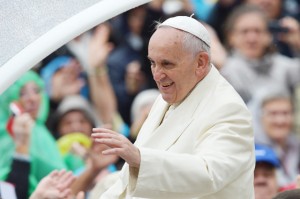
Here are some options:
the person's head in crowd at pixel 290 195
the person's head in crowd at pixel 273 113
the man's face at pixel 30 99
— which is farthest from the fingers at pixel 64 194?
the person's head in crowd at pixel 273 113

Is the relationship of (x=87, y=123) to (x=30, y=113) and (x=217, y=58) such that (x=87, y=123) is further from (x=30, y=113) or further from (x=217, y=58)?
(x=217, y=58)

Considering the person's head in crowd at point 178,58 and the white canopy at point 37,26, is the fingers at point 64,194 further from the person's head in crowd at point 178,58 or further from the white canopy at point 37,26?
the white canopy at point 37,26

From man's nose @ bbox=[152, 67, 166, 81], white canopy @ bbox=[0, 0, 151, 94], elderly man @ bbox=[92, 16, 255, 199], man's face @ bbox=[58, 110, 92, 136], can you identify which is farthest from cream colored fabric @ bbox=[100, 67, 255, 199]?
man's face @ bbox=[58, 110, 92, 136]

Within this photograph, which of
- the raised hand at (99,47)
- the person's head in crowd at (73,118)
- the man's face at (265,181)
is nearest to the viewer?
the man's face at (265,181)

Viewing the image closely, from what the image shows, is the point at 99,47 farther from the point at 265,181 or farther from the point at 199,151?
the point at 199,151

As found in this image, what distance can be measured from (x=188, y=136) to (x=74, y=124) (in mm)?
3542

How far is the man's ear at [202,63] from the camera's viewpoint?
157 inches

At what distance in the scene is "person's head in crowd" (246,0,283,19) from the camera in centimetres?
807

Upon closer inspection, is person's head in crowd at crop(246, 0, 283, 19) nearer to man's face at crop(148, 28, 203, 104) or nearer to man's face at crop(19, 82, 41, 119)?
man's face at crop(19, 82, 41, 119)

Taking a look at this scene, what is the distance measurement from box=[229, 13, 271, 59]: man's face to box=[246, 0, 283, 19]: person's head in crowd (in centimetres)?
34

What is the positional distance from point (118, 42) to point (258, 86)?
1.18 m

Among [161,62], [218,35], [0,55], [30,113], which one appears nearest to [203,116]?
[161,62]

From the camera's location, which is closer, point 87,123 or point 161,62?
point 161,62

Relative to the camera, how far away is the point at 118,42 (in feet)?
26.6
